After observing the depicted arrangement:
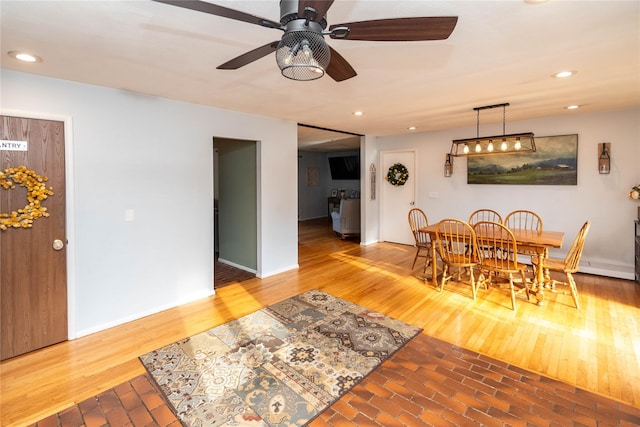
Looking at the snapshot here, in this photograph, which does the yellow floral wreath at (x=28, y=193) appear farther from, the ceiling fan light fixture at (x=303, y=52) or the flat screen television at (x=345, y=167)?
the flat screen television at (x=345, y=167)

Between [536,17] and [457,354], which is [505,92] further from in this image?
[457,354]

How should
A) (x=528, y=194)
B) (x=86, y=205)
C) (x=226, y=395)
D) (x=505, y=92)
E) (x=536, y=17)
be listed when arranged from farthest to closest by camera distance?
(x=528, y=194), (x=505, y=92), (x=86, y=205), (x=226, y=395), (x=536, y=17)

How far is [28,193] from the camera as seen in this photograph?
2678 mm

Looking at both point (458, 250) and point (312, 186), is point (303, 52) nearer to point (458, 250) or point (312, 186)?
point (458, 250)

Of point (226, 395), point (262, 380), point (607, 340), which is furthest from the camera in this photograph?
point (607, 340)

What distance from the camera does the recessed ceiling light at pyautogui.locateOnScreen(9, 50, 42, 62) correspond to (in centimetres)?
225

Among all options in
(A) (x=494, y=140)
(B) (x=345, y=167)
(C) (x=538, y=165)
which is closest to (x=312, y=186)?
(B) (x=345, y=167)

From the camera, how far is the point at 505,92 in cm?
339

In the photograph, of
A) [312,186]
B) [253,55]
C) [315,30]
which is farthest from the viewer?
[312,186]

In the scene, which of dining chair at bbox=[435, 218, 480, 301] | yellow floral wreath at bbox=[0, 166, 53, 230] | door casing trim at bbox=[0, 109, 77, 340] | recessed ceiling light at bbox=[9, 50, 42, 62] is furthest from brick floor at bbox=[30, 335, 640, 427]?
recessed ceiling light at bbox=[9, 50, 42, 62]

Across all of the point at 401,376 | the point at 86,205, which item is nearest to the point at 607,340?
the point at 401,376

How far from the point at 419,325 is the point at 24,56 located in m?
4.06

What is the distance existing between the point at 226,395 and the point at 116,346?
4.49 feet

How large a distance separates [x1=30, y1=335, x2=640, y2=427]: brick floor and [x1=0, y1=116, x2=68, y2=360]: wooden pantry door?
1183 mm
